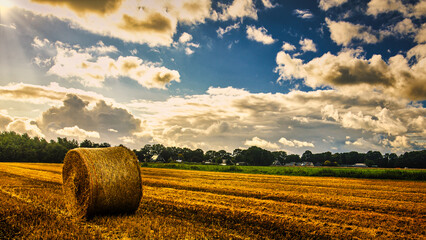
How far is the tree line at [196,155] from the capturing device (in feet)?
273

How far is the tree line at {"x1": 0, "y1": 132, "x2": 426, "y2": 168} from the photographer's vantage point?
273 feet

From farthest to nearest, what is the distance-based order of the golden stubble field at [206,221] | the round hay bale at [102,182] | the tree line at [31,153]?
the tree line at [31,153] < the round hay bale at [102,182] < the golden stubble field at [206,221]

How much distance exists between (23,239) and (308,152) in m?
144

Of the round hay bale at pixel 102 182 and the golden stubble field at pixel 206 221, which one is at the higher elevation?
the round hay bale at pixel 102 182

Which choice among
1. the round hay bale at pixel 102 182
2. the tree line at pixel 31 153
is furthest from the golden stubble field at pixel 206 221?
the tree line at pixel 31 153

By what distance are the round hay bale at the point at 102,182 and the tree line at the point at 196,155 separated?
288ft

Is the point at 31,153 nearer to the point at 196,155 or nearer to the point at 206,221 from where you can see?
the point at 196,155

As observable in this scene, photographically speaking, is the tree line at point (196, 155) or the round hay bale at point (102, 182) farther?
the tree line at point (196, 155)

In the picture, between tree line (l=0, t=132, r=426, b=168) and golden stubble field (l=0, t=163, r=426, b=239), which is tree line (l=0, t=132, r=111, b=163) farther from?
golden stubble field (l=0, t=163, r=426, b=239)

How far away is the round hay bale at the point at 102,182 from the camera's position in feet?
27.1

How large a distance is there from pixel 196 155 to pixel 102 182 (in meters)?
116

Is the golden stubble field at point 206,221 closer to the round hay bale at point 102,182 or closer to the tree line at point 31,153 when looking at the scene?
the round hay bale at point 102,182

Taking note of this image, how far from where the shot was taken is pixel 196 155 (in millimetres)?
123312

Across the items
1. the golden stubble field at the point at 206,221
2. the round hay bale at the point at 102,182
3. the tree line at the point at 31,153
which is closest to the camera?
the golden stubble field at the point at 206,221
